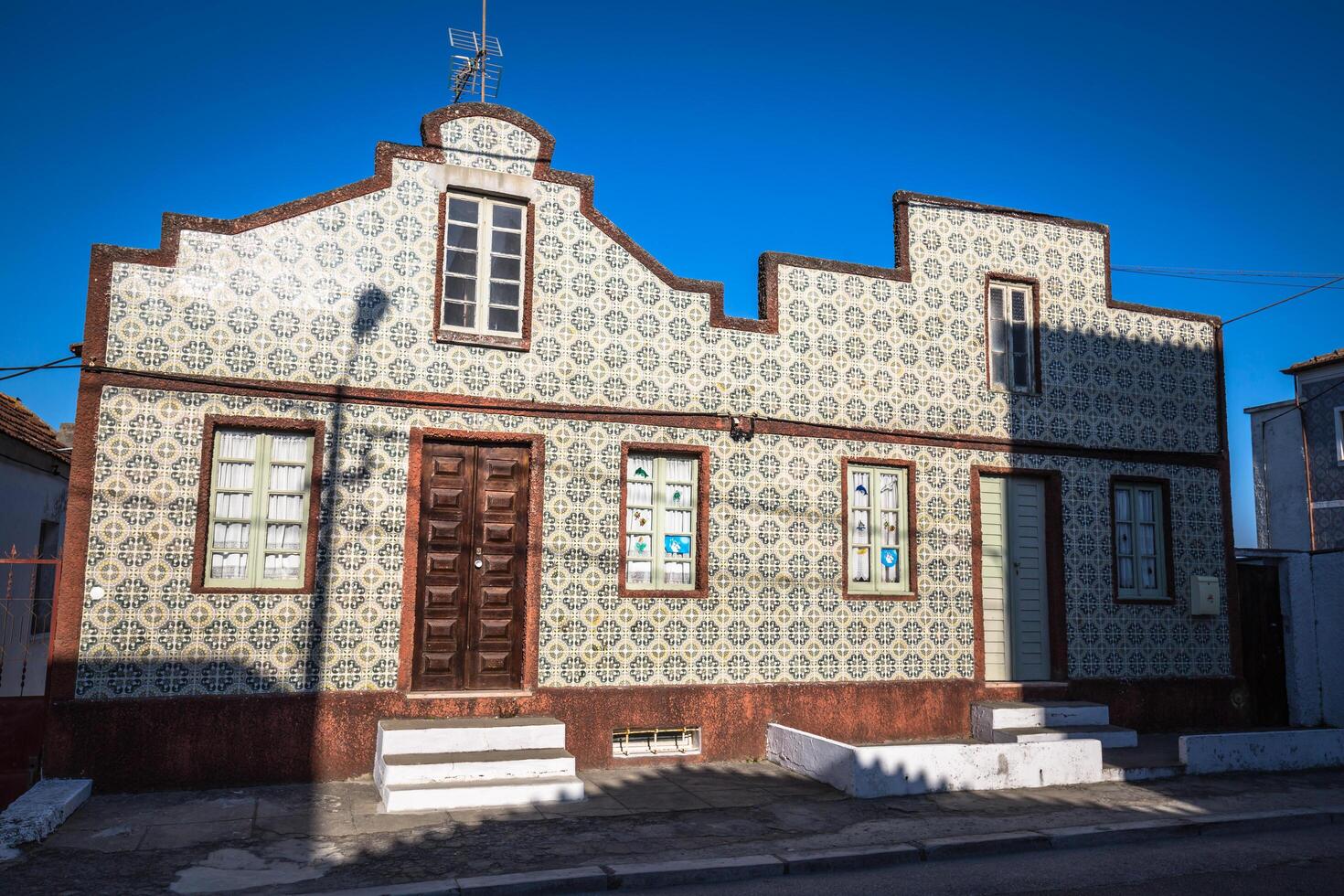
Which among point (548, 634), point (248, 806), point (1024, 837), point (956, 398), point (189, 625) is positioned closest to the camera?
point (1024, 837)

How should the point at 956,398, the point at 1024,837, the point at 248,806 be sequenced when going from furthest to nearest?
the point at 956,398 < the point at 248,806 < the point at 1024,837

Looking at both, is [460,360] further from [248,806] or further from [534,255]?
[248,806]

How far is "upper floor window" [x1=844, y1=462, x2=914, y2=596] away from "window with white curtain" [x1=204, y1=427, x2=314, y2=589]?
19.3 feet

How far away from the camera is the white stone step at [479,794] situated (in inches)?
324

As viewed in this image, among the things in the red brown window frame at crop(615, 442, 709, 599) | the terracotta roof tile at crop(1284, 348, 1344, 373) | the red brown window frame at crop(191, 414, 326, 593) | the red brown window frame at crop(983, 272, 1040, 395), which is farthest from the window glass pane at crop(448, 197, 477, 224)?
the terracotta roof tile at crop(1284, 348, 1344, 373)

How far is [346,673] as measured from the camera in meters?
9.47

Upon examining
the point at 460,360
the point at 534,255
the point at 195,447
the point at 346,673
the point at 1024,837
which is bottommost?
the point at 1024,837

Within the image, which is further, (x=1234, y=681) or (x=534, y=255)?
(x=1234, y=681)

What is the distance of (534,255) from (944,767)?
6452 millimetres

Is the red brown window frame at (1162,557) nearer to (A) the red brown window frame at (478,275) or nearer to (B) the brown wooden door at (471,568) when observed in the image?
(B) the brown wooden door at (471,568)

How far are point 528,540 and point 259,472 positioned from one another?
2640mm

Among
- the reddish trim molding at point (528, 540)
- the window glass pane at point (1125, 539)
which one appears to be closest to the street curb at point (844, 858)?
the reddish trim molding at point (528, 540)

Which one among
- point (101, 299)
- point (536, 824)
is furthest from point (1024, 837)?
point (101, 299)

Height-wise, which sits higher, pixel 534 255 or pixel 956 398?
pixel 534 255
